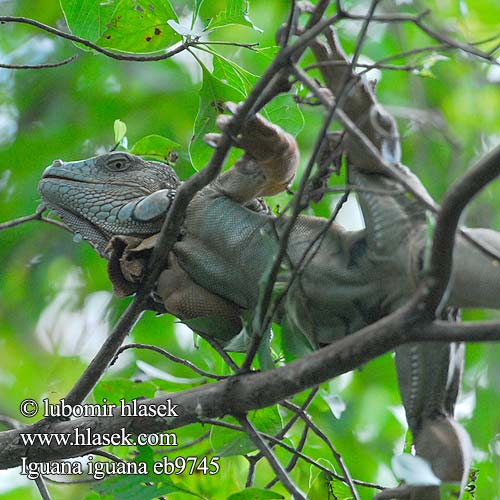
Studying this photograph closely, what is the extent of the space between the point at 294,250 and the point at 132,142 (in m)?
2.78

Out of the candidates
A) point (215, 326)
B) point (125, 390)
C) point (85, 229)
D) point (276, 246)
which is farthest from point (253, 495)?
point (85, 229)

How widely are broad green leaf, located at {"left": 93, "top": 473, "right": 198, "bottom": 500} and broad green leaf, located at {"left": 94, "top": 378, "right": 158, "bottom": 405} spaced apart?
586 mm

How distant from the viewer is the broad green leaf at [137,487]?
9.34 feet

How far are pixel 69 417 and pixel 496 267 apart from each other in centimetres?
148

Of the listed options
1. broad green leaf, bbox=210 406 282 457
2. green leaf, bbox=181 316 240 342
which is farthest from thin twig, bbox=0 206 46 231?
broad green leaf, bbox=210 406 282 457

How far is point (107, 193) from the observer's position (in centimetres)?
327

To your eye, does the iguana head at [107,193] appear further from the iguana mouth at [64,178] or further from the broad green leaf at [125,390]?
the broad green leaf at [125,390]

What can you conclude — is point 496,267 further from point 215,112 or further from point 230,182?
point 215,112

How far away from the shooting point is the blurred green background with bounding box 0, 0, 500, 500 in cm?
398

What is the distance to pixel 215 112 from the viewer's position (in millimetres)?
3287

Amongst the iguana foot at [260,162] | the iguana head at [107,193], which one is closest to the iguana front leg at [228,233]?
the iguana foot at [260,162]

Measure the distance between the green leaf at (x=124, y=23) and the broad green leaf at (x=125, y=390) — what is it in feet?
4.07

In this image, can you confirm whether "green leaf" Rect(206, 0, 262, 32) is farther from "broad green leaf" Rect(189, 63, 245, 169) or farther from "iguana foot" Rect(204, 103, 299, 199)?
"iguana foot" Rect(204, 103, 299, 199)

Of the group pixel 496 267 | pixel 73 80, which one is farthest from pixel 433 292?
pixel 73 80
